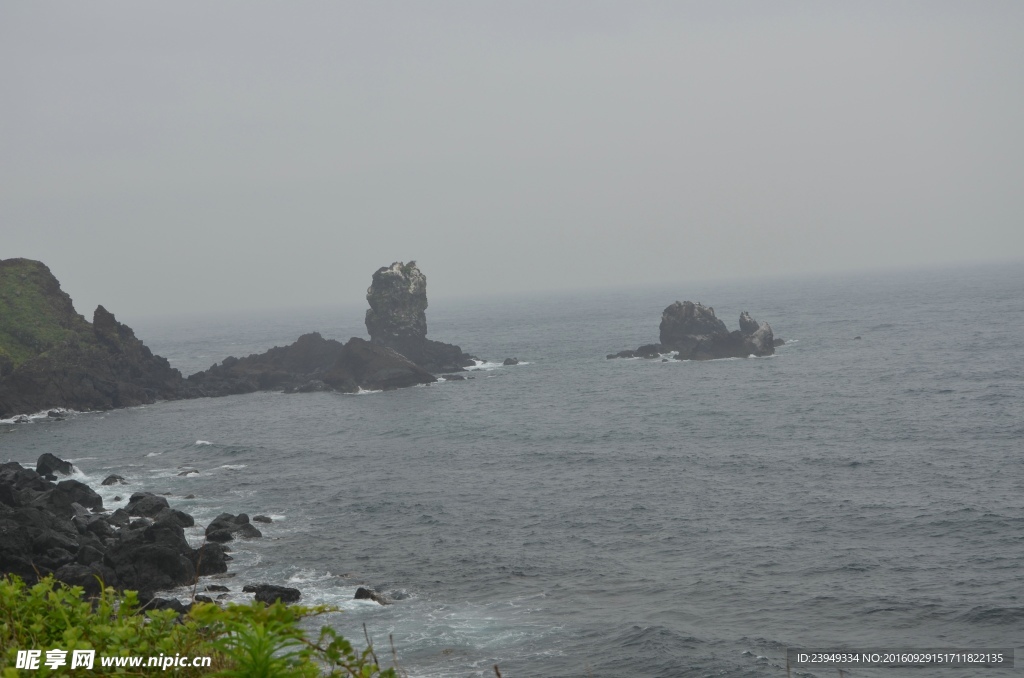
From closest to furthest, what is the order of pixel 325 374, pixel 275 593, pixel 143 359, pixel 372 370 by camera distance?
pixel 275 593
pixel 372 370
pixel 143 359
pixel 325 374

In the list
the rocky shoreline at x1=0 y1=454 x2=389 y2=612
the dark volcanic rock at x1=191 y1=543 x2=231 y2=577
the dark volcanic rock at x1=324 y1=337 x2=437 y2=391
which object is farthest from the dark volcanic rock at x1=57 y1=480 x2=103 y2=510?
the dark volcanic rock at x1=324 y1=337 x2=437 y2=391

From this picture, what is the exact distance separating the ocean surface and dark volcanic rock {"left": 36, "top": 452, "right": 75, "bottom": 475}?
5.64ft

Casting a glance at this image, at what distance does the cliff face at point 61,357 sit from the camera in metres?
83.8

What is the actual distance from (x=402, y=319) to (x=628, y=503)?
68.2m

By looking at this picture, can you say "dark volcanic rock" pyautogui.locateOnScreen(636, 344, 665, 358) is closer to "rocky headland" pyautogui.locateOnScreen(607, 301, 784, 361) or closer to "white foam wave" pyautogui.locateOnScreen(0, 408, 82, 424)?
"rocky headland" pyautogui.locateOnScreen(607, 301, 784, 361)

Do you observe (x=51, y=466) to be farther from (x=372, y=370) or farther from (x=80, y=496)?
(x=372, y=370)

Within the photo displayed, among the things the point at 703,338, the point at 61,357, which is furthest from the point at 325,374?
the point at 703,338

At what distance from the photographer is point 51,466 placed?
176 ft

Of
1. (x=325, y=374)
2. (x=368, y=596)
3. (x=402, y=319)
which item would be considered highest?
(x=402, y=319)

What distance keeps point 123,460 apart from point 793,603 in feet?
162

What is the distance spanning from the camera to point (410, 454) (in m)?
59.1

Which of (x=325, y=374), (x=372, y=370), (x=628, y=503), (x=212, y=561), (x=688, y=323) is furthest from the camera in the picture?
(x=688, y=323)

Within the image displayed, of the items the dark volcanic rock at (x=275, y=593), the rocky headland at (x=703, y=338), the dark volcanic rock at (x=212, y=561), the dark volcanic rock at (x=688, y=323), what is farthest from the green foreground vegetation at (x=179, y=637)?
the dark volcanic rock at (x=688, y=323)

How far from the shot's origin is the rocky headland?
341ft
